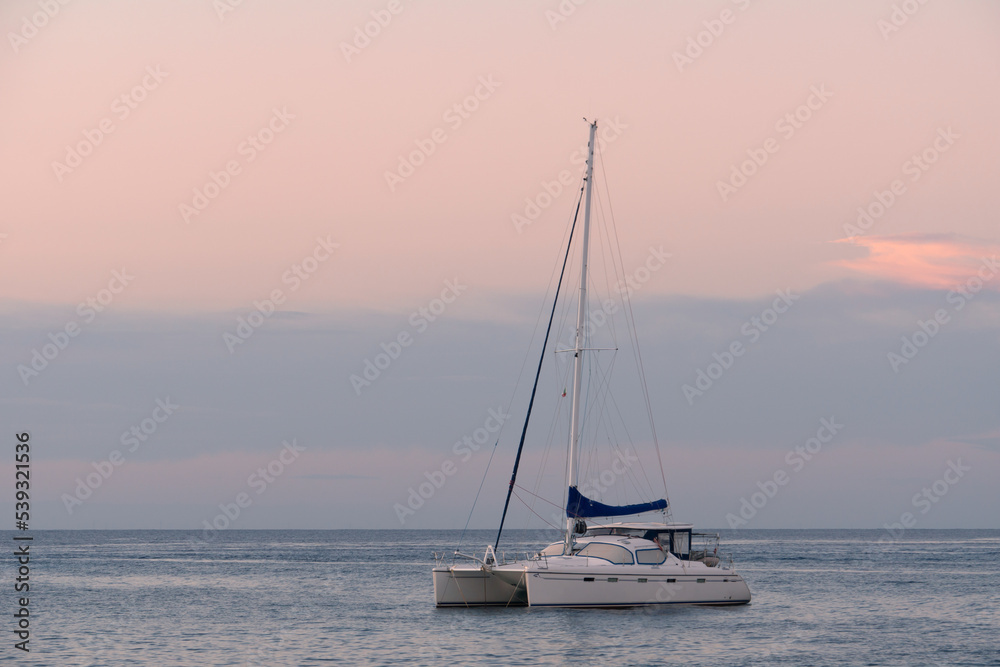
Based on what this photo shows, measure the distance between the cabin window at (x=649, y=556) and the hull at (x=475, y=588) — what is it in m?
4.30

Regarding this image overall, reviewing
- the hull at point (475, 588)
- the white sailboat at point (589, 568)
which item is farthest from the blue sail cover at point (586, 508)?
the hull at point (475, 588)

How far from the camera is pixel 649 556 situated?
40594 mm

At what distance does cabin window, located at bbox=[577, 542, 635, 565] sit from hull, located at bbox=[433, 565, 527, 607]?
9.01 ft

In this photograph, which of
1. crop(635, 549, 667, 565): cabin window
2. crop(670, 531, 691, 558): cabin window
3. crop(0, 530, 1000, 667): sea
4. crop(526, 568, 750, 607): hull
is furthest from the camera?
crop(670, 531, 691, 558): cabin window

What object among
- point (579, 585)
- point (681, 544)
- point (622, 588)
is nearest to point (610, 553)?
point (622, 588)

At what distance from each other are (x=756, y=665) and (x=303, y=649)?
13.2 m

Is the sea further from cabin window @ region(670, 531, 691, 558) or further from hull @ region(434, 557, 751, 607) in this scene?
cabin window @ region(670, 531, 691, 558)

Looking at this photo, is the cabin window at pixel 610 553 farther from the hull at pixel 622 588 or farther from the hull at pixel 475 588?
the hull at pixel 475 588

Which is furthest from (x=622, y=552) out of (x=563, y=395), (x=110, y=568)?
(x=110, y=568)

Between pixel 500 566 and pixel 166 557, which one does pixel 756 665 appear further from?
pixel 166 557

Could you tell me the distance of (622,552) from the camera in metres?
40.2

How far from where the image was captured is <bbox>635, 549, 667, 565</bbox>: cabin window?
132 ft

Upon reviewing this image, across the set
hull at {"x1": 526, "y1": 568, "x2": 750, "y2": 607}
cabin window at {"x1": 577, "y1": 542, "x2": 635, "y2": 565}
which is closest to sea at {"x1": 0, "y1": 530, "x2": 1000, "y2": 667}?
hull at {"x1": 526, "y1": 568, "x2": 750, "y2": 607}

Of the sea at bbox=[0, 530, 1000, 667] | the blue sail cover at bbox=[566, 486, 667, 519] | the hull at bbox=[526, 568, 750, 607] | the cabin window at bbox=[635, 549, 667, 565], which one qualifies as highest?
the blue sail cover at bbox=[566, 486, 667, 519]
